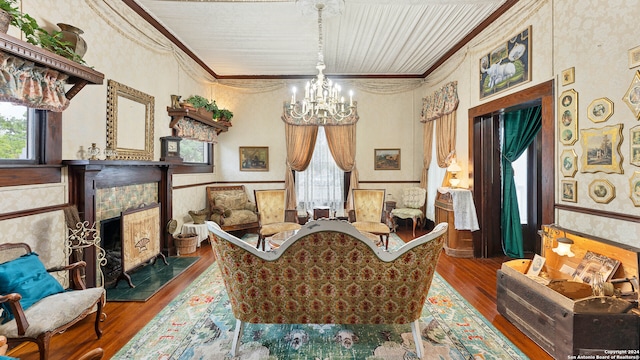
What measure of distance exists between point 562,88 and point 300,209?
5.53 meters

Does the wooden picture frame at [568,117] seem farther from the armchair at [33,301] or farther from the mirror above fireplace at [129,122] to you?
the mirror above fireplace at [129,122]

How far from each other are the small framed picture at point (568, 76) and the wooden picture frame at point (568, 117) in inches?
3.9

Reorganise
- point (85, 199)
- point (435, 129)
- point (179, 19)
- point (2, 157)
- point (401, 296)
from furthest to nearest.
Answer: point (435, 129) → point (179, 19) → point (85, 199) → point (2, 157) → point (401, 296)

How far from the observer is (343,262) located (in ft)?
7.43

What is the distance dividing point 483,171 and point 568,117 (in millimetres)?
1801

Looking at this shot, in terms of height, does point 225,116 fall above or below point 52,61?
above

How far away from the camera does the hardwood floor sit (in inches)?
95.4

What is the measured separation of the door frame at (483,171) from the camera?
3365mm

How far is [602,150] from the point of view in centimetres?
275

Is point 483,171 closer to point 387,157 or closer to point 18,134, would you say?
point 387,157

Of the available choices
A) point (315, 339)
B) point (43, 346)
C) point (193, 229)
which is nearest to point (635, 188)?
point (315, 339)

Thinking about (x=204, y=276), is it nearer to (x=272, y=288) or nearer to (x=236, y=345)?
(x=236, y=345)

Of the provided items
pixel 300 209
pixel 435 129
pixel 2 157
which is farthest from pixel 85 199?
pixel 435 129

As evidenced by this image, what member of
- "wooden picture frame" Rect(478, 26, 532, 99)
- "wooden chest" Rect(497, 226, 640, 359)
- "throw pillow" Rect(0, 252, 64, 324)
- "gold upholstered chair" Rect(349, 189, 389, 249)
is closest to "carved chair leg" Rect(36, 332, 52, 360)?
"throw pillow" Rect(0, 252, 64, 324)
